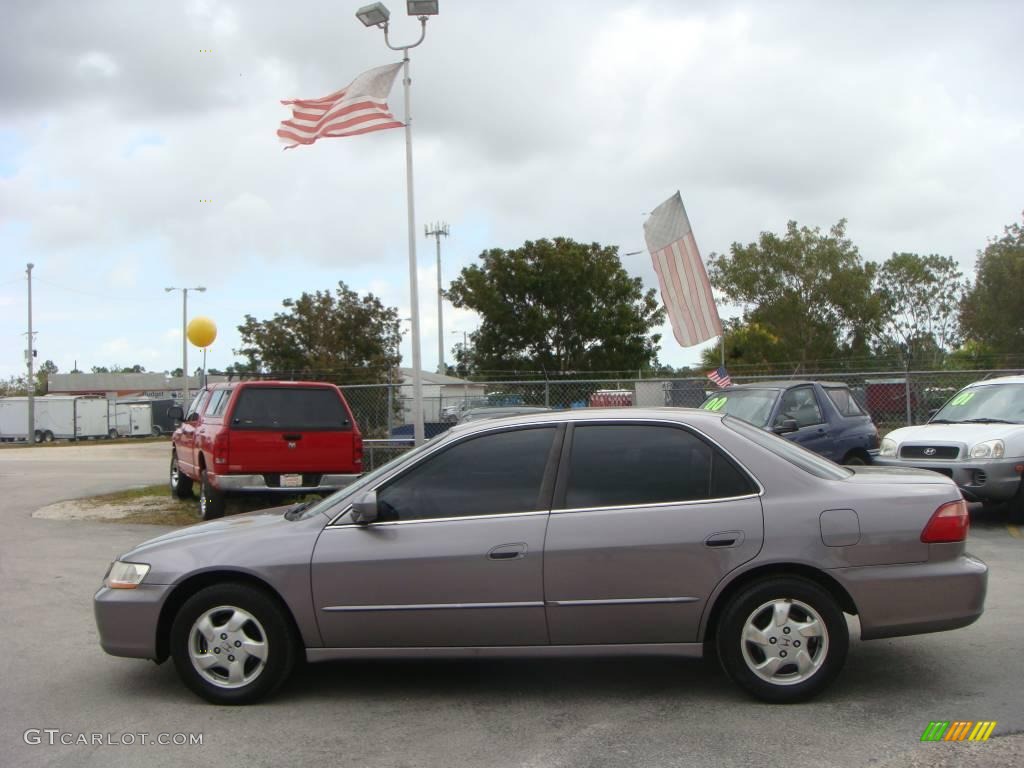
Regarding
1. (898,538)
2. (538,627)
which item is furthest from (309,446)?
(898,538)

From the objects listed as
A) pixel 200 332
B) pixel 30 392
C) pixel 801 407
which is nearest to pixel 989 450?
pixel 801 407

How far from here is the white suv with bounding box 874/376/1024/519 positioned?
35.8 feet

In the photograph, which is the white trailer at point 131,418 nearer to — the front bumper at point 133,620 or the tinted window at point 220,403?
the tinted window at point 220,403

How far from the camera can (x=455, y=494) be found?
17.1 ft

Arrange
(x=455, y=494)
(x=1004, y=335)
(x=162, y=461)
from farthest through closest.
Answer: (x=1004, y=335), (x=162, y=461), (x=455, y=494)

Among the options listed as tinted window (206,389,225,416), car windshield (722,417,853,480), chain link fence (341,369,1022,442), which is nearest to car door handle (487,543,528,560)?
car windshield (722,417,853,480)

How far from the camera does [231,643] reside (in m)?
5.13

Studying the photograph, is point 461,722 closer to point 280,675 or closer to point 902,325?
point 280,675

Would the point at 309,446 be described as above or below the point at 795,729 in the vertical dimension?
above

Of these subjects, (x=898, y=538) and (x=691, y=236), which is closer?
(x=898, y=538)

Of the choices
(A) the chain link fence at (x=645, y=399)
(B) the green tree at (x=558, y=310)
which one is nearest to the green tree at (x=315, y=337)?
(B) the green tree at (x=558, y=310)

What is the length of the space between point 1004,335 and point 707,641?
45454 mm

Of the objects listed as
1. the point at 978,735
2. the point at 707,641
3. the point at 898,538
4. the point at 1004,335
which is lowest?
the point at 978,735

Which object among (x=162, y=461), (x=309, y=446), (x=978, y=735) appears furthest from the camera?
(x=162, y=461)
